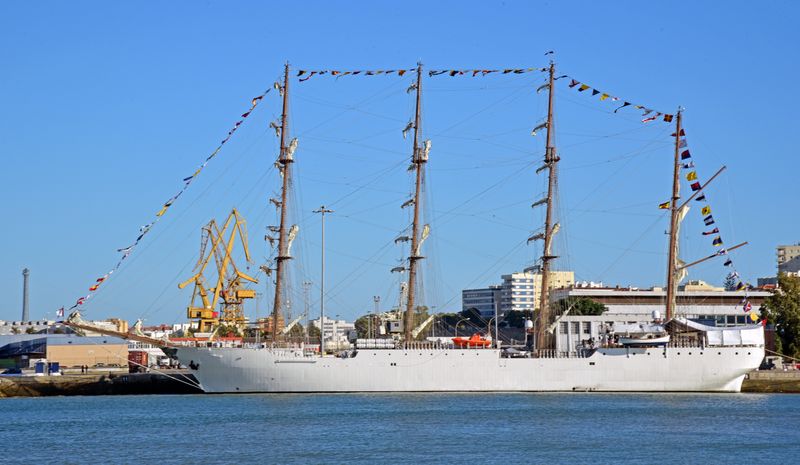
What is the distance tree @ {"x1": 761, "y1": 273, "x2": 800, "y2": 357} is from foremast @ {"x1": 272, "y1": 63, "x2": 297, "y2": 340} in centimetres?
4007

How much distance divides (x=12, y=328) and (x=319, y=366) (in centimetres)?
7523

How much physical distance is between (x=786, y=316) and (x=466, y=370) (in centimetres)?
3252

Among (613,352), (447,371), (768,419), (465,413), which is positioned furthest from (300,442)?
(613,352)

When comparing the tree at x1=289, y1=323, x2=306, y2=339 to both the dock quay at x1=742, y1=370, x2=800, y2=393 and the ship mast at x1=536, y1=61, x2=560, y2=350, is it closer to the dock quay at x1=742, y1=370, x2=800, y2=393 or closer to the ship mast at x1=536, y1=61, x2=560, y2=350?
the ship mast at x1=536, y1=61, x2=560, y2=350

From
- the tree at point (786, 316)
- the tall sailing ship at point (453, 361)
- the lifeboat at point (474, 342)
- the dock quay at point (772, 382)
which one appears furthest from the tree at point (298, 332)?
the tree at point (786, 316)

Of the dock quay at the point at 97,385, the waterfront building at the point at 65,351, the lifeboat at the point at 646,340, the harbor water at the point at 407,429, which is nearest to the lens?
the harbor water at the point at 407,429

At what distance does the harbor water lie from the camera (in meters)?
38.8

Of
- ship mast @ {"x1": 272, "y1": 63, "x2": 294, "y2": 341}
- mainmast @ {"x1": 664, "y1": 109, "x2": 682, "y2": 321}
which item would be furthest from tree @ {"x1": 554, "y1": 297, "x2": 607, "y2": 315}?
ship mast @ {"x1": 272, "y1": 63, "x2": 294, "y2": 341}

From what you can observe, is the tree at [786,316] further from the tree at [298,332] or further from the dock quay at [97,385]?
the dock quay at [97,385]

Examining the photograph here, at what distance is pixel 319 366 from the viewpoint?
6800 cm

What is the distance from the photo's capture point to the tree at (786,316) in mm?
87500

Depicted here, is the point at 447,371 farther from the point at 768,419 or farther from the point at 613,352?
the point at 768,419

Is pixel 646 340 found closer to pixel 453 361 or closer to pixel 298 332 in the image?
pixel 453 361

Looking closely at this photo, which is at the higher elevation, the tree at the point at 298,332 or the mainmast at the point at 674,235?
the mainmast at the point at 674,235
